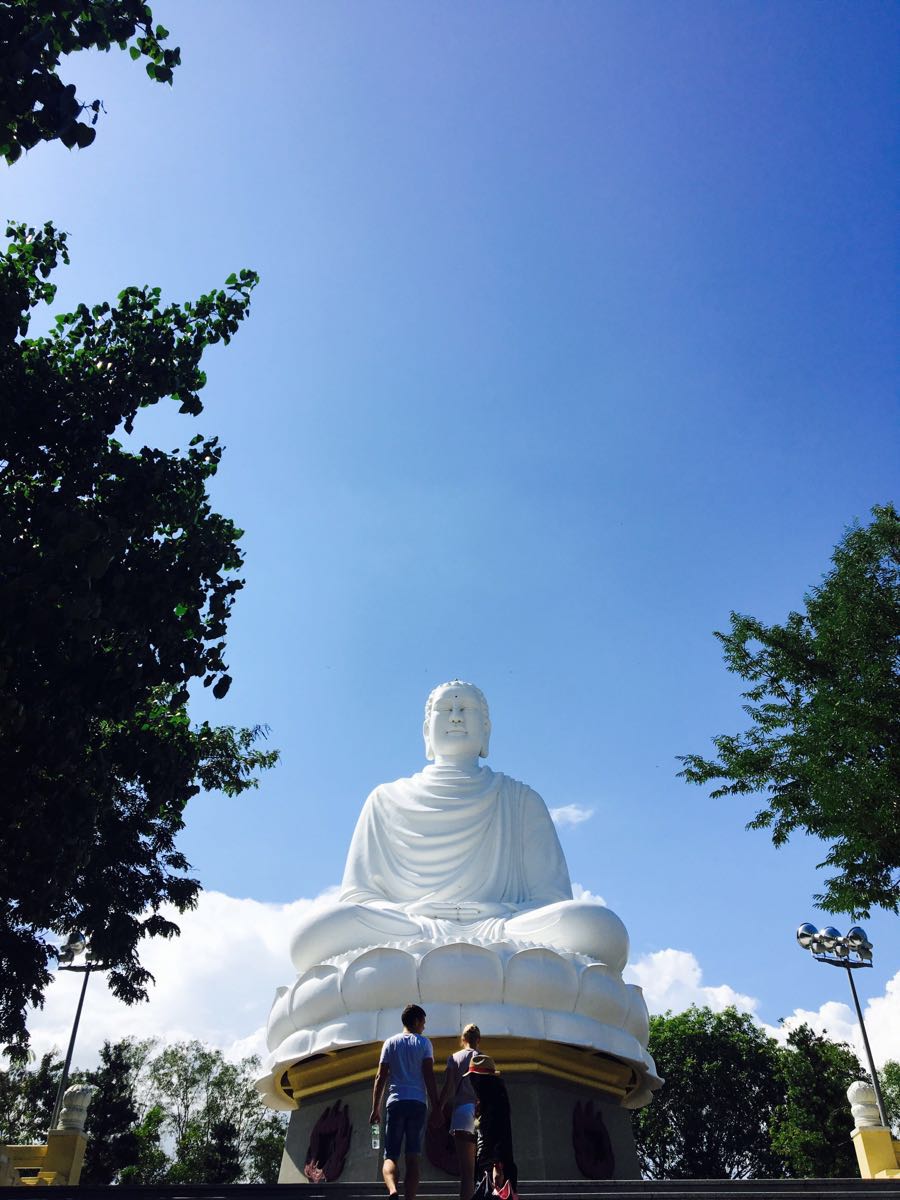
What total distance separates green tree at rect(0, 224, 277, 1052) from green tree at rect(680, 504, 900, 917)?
17.6 ft

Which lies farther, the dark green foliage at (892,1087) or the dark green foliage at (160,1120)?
the dark green foliage at (892,1087)

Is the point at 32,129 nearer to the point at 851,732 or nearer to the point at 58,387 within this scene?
the point at 58,387

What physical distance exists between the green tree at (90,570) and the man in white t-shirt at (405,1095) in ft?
9.91

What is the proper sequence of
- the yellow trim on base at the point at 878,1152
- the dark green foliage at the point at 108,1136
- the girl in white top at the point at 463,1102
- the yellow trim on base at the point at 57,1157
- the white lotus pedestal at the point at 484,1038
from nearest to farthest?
the girl in white top at the point at 463,1102
the white lotus pedestal at the point at 484,1038
the yellow trim on base at the point at 878,1152
the yellow trim on base at the point at 57,1157
the dark green foliage at the point at 108,1136

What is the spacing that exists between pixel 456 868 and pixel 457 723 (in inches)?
78.1

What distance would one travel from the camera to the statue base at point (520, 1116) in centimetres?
795

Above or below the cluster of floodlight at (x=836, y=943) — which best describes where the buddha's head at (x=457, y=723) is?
above

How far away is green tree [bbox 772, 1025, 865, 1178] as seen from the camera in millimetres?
19078

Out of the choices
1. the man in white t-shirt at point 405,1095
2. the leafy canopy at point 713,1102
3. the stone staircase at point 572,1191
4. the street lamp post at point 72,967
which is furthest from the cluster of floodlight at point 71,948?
the leafy canopy at point 713,1102

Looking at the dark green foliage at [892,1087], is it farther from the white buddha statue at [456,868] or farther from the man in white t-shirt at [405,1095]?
the man in white t-shirt at [405,1095]

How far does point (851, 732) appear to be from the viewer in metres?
8.75

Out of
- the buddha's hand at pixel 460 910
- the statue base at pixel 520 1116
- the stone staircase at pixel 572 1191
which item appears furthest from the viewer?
the buddha's hand at pixel 460 910

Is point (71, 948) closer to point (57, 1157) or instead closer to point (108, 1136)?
point (57, 1157)

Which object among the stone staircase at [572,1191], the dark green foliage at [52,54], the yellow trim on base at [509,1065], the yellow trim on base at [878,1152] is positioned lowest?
the stone staircase at [572,1191]
